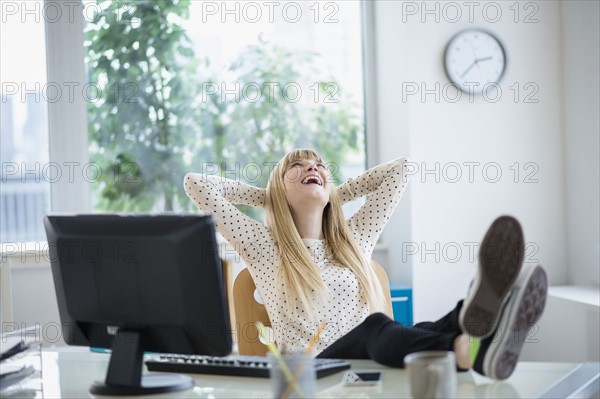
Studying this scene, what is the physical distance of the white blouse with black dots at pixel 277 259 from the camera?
8.55ft

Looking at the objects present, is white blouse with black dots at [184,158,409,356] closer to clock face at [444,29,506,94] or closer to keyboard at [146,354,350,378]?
keyboard at [146,354,350,378]

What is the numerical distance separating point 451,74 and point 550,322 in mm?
1234

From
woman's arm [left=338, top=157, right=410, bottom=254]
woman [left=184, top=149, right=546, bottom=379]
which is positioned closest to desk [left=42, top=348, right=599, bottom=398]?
woman [left=184, top=149, right=546, bottom=379]

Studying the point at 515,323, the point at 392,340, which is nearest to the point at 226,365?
the point at 392,340

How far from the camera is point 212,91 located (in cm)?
399

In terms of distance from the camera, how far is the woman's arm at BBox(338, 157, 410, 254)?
2863 millimetres

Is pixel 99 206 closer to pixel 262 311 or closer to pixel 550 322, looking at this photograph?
pixel 262 311

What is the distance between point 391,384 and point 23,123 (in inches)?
102

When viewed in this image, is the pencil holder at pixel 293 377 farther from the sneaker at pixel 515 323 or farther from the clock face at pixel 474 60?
the clock face at pixel 474 60

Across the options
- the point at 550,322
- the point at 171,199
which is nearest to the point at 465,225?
the point at 550,322

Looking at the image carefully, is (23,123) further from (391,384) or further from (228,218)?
(391,384)

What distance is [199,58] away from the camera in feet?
13.0

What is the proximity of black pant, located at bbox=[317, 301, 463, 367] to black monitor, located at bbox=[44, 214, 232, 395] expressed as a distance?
353mm

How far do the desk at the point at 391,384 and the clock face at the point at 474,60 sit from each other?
2.19m
